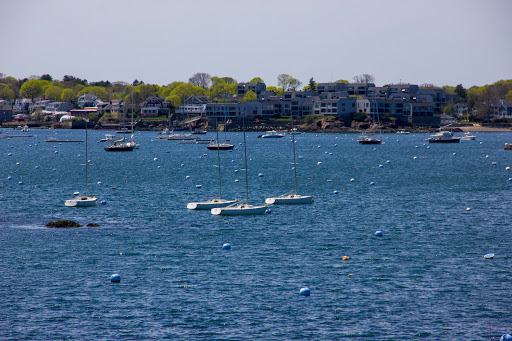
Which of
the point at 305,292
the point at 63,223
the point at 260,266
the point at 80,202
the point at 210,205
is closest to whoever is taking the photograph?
the point at 305,292

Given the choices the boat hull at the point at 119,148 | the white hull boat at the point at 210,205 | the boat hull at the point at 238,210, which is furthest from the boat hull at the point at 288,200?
the boat hull at the point at 119,148

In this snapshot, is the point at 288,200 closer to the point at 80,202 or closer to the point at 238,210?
the point at 238,210

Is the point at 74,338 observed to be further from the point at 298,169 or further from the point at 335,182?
the point at 298,169

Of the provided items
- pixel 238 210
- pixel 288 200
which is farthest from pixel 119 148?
pixel 238 210

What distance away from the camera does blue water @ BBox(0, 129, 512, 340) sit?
2897 cm

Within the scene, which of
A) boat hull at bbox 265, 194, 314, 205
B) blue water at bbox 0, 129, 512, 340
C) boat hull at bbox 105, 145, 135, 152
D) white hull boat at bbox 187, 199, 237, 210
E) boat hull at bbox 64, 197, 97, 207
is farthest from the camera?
boat hull at bbox 105, 145, 135, 152

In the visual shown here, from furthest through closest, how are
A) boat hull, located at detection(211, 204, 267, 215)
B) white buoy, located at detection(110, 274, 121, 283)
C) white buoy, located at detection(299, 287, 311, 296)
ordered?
boat hull, located at detection(211, 204, 267, 215) → white buoy, located at detection(110, 274, 121, 283) → white buoy, located at detection(299, 287, 311, 296)

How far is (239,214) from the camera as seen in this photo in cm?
5503

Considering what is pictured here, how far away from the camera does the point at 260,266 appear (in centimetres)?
3853

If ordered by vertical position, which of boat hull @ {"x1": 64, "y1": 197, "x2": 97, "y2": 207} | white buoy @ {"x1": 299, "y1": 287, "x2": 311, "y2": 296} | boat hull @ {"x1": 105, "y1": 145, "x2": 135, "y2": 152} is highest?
boat hull @ {"x1": 105, "y1": 145, "x2": 135, "y2": 152}

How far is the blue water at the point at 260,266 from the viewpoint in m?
29.0

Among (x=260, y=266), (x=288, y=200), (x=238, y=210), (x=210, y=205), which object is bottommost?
(x=260, y=266)

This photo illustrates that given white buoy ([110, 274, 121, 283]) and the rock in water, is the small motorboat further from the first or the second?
white buoy ([110, 274, 121, 283])

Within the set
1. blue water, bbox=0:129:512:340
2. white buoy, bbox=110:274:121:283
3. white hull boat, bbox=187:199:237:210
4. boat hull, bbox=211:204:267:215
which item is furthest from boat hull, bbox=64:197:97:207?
white buoy, bbox=110:274:121:283
